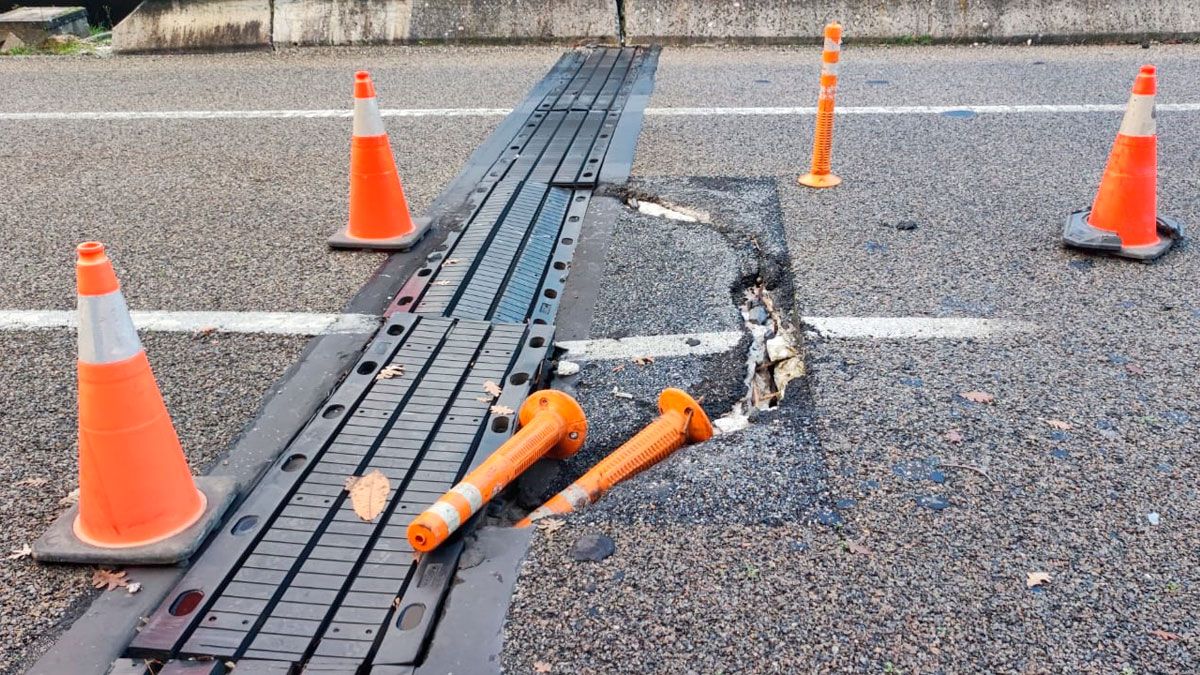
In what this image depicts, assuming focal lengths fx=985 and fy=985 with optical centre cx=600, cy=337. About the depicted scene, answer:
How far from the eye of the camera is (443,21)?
8.87m

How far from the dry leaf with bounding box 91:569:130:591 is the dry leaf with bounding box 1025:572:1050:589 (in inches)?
80.5

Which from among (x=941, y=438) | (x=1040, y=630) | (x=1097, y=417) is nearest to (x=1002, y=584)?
(x=1040, y=630)

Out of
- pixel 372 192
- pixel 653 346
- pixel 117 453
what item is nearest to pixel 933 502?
pixel 653 346

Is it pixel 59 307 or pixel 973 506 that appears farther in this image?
pixel 59 307

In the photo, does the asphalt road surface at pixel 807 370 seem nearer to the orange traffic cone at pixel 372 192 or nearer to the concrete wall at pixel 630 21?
the orange traffic cone at pixel 372 192

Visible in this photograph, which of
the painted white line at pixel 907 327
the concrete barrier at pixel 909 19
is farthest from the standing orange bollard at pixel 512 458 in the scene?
the concrete barrier at pixel 909 19

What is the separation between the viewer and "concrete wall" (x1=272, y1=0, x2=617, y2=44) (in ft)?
28.8

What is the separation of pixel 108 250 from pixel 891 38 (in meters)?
6.59

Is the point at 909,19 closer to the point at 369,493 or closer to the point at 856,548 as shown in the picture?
the point at 856,548

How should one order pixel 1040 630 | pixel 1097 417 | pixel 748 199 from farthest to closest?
pixel 748 199, pixel 1097 417, pixel 1040 630

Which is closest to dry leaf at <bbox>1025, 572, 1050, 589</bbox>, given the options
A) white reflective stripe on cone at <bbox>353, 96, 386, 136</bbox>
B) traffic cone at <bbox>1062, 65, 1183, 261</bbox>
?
traffic cone at <bbox>1062, 65, 1183, 261</bbox>

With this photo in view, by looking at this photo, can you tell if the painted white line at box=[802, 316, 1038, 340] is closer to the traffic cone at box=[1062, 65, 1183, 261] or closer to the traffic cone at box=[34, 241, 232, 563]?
the traffic cone at box=[1062, 65, 1183, 261]

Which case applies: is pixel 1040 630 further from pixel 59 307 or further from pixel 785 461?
pixel 59 307

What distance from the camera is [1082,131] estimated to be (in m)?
5.75
